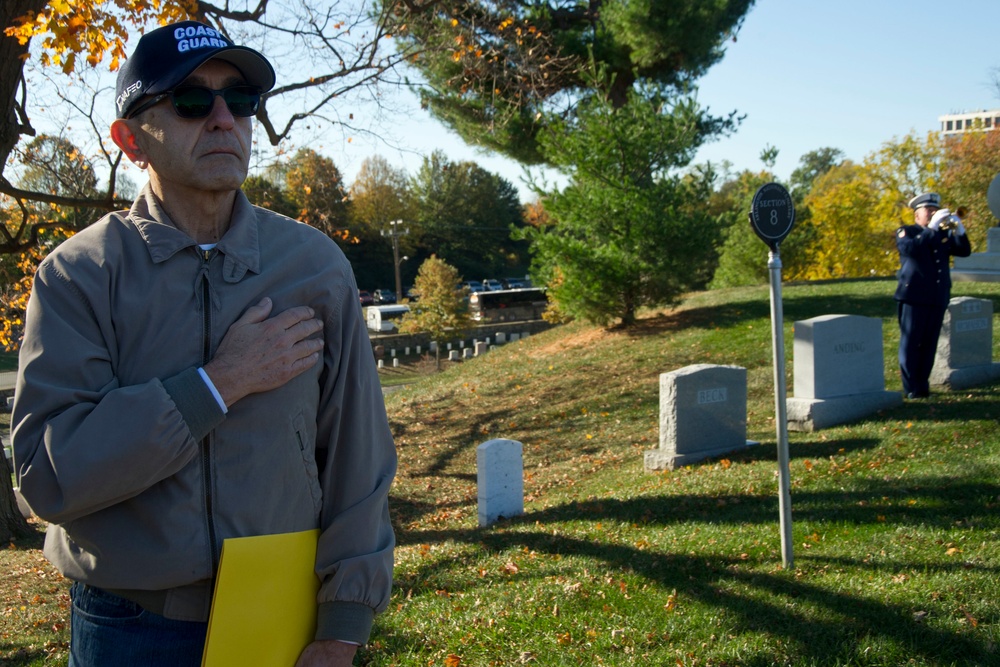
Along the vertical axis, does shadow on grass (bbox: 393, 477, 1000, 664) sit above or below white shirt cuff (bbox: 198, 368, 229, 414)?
below

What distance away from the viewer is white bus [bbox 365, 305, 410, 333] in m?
54.0

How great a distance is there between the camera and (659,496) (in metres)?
7.85

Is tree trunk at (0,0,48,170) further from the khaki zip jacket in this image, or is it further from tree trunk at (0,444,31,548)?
the khaki zip jacket

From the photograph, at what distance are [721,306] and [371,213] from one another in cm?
5235

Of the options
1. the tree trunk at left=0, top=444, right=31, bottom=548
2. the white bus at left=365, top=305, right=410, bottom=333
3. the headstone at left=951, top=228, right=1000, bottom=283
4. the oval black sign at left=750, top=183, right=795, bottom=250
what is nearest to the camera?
the oval black sign at left=750, top=183, right=795, bottom=250

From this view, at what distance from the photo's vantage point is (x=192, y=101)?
208cm

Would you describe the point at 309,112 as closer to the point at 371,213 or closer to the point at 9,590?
the point at 9,590

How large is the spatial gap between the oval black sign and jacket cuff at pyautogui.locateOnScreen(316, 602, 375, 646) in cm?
418

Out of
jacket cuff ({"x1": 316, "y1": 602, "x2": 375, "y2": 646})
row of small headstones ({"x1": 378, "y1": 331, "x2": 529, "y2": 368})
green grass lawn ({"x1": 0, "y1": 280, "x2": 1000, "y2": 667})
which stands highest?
jacket cuff ({"x1": 316, "y1": 602, "x2": 375, "y2": 646})

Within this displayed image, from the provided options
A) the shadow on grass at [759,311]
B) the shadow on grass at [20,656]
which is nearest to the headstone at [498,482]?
the shadow on grass at [20,656]

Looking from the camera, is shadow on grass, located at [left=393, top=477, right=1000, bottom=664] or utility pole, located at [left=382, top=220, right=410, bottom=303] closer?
shadow on grass, located at [left=393, top=477, right=1000, bottom=664]

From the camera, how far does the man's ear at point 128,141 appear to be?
215 centimetres

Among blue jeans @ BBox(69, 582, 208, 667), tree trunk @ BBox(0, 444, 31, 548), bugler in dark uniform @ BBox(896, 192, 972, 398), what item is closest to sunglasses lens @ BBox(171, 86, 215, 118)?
blue jeans @ BBox(69, 582, 208, 667)

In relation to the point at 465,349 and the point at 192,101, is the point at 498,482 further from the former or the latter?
the point at 465,349
